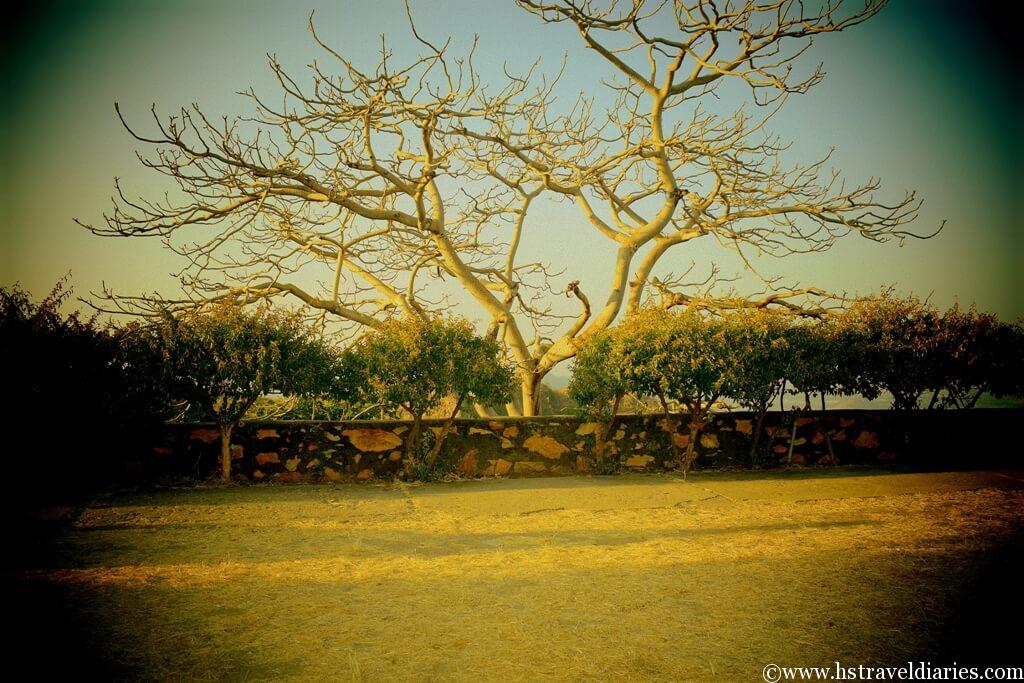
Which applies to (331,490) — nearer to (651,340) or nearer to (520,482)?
(520,482)

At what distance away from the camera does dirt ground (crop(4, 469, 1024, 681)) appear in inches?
115

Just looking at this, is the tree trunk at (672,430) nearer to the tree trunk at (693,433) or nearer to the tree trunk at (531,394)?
the tree trunk at (693,433)

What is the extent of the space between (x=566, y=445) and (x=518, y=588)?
19.3 ft

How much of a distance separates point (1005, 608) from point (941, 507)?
3389 millimetres

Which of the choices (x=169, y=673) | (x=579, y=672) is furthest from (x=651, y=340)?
(x=169, y=673)

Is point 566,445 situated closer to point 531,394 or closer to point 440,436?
point 440,436

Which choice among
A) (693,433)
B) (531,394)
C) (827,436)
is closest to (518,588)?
(693,433)

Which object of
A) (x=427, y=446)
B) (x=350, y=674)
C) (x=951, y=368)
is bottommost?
(x=350, y=674)

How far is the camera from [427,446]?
9.16 meters

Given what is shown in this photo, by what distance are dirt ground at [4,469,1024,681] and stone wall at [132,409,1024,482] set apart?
171 centimetres

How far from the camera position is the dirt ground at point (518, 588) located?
2.93 m

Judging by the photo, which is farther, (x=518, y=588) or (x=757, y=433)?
(x=757, y=433)

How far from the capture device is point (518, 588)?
4012 mm

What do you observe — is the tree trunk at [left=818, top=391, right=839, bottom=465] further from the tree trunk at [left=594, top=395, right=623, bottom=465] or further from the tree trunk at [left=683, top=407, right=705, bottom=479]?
the tree trunk at [left=594, top=395, right=623, bottom=465]
